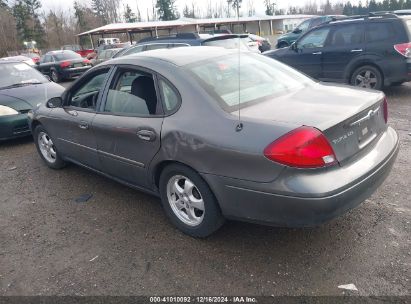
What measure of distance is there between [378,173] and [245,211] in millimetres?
1075

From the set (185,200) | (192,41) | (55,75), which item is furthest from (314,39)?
(55,75)

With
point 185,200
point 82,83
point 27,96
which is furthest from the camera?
point 27,96

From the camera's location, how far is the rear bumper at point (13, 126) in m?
6.34

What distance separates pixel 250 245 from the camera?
10.1ft

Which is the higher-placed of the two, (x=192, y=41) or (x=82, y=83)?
(x=192, y=41)

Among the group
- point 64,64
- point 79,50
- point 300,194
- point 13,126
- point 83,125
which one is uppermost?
point 79,50

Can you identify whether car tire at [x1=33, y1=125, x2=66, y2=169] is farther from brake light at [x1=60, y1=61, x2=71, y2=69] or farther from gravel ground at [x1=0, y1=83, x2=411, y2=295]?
brake light at [x1=60, y1=61, x2=71, y2=69]

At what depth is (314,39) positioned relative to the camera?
8.80 meters

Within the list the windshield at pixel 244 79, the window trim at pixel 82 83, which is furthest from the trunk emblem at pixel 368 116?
the window trim at pixel 82 83

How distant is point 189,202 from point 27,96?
5.07 metres

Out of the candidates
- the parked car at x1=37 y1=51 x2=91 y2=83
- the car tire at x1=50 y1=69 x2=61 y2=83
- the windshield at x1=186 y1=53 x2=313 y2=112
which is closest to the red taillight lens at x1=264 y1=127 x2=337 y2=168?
the windshield at x1=186 y1=53 x2=313 y2=112

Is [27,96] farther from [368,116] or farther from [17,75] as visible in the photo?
[368,116]

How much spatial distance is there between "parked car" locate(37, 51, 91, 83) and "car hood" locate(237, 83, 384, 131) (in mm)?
15371

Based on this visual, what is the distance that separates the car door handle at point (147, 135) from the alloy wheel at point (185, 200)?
1.28 ft
